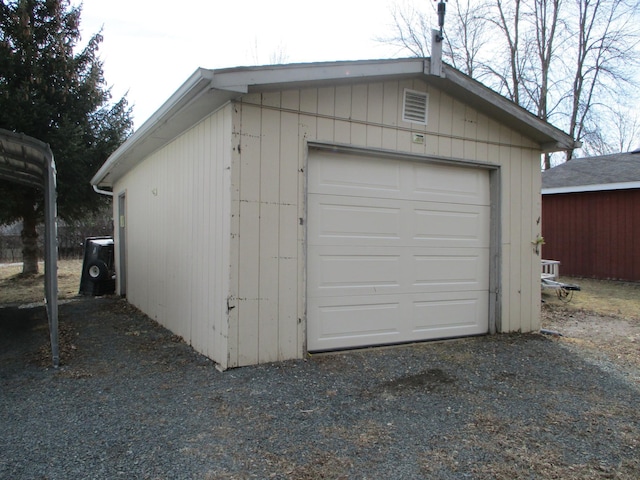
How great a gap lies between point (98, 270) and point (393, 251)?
6.85 m

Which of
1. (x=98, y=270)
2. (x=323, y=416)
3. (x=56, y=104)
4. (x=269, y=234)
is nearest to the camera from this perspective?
(x=323, y=416)

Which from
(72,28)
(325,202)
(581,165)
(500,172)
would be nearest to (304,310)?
(325,202)

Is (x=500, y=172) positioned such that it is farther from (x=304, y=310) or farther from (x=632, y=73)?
(x=632, y=73)

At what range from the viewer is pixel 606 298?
8.57 metres

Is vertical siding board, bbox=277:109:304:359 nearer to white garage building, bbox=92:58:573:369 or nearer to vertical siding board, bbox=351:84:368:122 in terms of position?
white garage building, bbox=92:58:573:369

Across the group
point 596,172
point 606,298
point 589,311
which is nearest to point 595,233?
point 596,172

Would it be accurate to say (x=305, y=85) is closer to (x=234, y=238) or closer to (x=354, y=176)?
(x=354, y=176)

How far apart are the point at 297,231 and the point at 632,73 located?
1891 centimetres

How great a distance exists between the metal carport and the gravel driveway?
0.55 meters

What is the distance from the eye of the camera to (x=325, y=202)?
433 centimetres

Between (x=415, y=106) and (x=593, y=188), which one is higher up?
(x=415, y=106)

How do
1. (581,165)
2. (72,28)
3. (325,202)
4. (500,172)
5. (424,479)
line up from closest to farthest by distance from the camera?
1. (424,479)
2. (325,202)
3. (500,172)
4. (72,28)
5. (581,165)

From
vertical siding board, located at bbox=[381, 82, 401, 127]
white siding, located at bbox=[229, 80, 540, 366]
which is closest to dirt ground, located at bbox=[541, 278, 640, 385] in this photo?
white siding, located at bbox=[229, 80, 540, 366]

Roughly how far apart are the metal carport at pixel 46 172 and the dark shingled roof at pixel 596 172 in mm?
12203
